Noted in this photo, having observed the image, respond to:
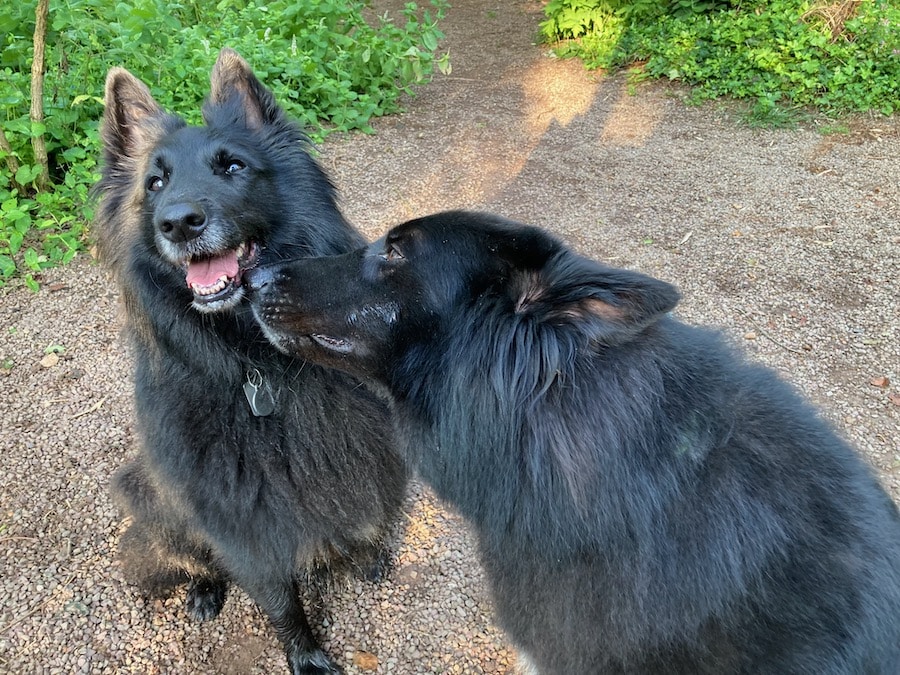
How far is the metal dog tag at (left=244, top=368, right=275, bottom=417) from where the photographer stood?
2.20 meters

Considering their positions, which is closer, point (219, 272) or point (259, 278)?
point (259, 278)

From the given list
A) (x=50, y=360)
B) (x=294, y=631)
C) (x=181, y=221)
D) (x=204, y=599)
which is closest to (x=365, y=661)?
(x=294, y=631)

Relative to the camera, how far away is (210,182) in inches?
86.6

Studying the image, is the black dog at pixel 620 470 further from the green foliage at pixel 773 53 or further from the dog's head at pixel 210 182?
the green foliage at pixel 773 53

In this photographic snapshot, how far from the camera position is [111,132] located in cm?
246

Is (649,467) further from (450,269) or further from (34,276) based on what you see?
(34,276)

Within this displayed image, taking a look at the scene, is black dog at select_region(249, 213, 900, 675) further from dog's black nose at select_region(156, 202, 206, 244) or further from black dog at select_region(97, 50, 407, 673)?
dog's black nose at select_region(156, 202, 206, 244)

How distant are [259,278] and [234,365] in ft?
1.28

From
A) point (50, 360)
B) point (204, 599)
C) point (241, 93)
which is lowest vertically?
point (50, 360)

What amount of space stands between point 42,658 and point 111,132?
2304 mm

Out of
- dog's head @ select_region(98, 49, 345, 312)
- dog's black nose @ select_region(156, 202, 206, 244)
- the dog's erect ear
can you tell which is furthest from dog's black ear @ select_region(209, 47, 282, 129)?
dog's black nose @ select_region(156, 202, 206, 244)

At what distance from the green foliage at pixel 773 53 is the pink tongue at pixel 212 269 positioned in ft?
22.6

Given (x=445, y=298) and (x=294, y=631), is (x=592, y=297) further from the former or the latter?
(x=294, y=631)

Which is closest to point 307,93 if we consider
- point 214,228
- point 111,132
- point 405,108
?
point 405,108
